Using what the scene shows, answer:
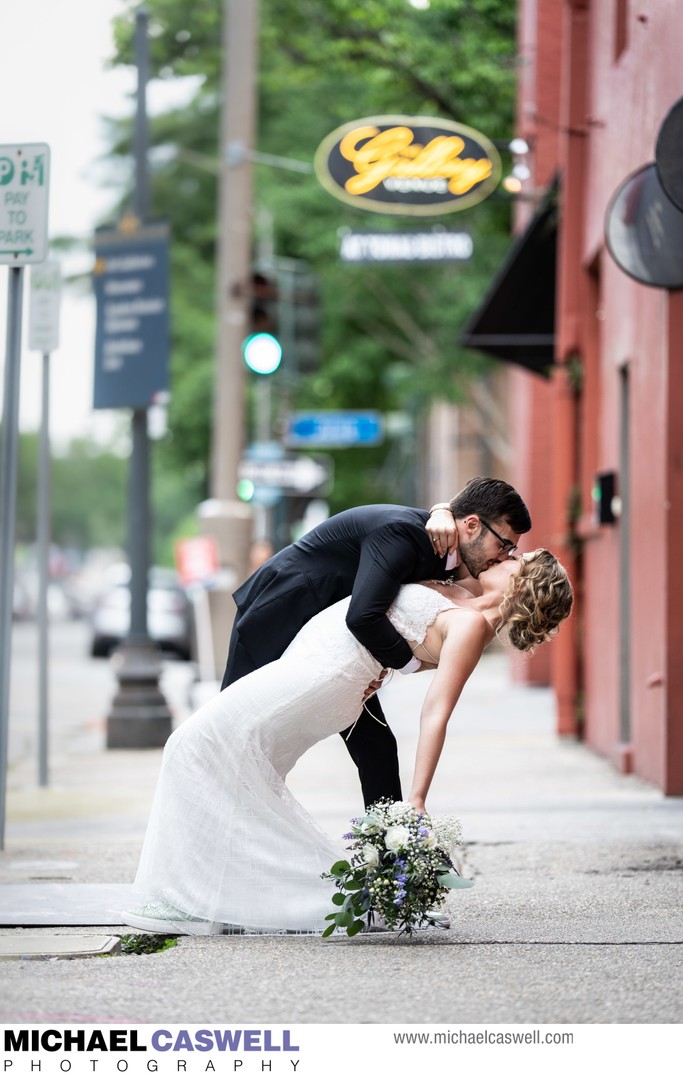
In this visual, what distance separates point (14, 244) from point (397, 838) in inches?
159

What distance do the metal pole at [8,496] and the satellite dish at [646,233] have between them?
10.9 feet

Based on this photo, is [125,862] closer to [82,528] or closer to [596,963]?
[596,963]

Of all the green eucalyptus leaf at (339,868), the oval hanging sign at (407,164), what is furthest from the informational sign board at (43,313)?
the green eucalyptus leaf at (339,868)

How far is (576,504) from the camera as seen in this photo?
13195 mm

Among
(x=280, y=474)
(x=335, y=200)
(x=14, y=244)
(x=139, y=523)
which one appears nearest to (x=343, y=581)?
(x=14, y=244)

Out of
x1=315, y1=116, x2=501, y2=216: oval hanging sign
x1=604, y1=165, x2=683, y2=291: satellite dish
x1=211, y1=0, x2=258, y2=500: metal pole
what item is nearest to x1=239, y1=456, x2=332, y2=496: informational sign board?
x1=211, y1=0, x2=258, y2=500: metal pole

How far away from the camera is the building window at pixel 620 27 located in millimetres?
11672

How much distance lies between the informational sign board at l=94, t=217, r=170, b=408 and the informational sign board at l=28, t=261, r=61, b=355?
6.81 ft

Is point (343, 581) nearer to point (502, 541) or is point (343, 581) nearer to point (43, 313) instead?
point (502, 541)

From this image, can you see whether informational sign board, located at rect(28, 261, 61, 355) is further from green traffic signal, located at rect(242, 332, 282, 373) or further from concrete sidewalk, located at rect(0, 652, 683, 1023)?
green traffic signal, located at rect(242, 332, 282, 373)

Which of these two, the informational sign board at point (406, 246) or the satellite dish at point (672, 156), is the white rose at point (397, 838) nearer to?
the satellite dish at point (672, 156)

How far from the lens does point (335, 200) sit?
2903cm

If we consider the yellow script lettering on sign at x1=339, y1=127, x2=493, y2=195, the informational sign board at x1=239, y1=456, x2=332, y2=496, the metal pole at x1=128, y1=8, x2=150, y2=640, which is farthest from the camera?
the informational sign board at x1=239, y1=456, x2=332, y2=496

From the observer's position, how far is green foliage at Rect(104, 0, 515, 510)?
65.3 feet
